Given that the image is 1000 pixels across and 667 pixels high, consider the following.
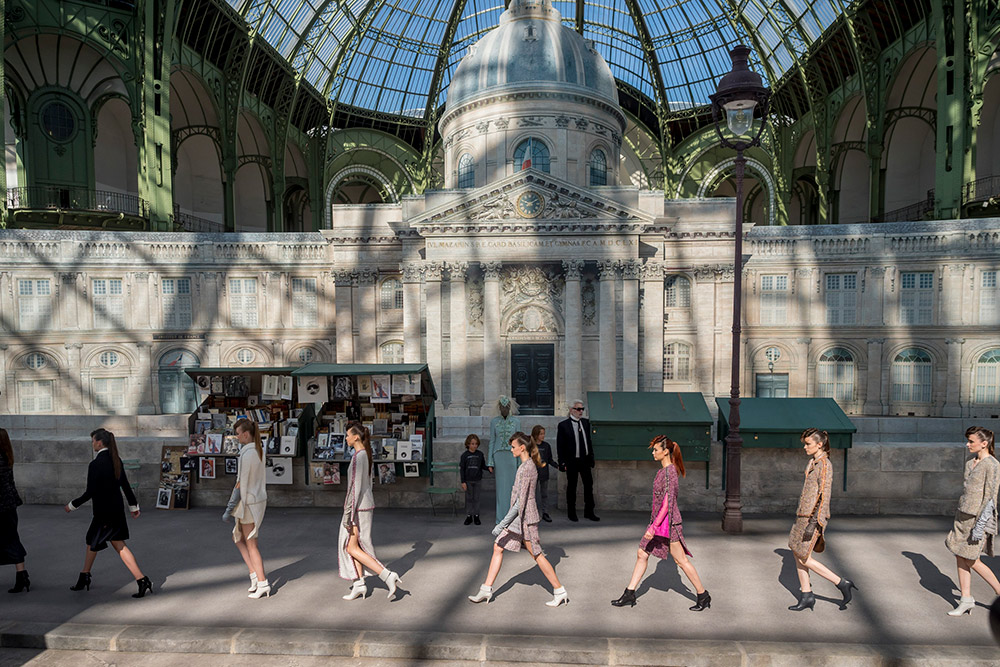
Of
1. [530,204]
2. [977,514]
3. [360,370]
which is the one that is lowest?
[977,514]

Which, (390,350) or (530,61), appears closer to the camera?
(390,350)

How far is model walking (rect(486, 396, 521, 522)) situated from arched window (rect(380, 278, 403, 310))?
22334 millimetres

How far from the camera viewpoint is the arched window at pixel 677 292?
31.9 metres

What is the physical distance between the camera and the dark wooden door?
98.0 ft

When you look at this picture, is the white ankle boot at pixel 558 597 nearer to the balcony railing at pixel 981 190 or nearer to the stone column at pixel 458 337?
the stone column at pixel 458 337

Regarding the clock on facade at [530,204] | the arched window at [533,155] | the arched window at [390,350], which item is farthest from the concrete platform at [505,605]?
the arched window at [533,155]

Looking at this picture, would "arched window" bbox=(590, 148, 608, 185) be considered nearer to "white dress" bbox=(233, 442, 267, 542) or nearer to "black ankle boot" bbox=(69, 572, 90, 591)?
"white dress" bbox=(233, 442, 267, 542)

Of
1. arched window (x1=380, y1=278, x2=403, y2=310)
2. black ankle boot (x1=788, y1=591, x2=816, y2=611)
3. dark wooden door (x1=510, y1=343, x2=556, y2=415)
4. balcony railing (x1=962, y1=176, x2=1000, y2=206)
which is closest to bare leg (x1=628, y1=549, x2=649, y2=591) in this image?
black ankle boot (x1=788, y1=591, x2=816, y2=611)

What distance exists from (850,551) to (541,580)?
4988mm

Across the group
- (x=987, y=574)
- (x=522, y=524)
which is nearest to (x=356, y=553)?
(x=522, y=524)

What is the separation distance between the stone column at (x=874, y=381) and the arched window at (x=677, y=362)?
9325 millimetres

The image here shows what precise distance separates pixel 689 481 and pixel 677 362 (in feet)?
71.7

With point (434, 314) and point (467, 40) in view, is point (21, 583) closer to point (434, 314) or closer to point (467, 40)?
point (434, 314)

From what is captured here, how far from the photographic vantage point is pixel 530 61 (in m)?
35.2
